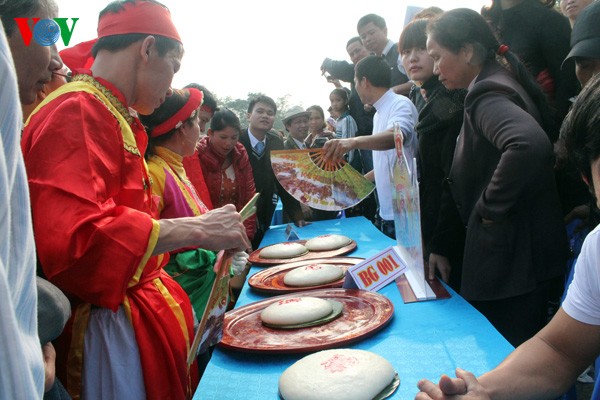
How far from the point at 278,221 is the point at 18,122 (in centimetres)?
530

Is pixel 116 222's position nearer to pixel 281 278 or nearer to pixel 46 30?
pixel 46 30

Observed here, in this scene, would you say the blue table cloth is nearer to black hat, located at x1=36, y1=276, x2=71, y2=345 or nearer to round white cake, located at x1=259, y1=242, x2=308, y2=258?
black hat, located at x1=36, y1=276, x2=71, y2=345

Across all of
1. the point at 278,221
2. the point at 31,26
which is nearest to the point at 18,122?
the point at 31,26

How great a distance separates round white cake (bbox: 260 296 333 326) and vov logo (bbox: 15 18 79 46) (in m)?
0.94

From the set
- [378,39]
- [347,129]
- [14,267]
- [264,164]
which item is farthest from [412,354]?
[347,129]

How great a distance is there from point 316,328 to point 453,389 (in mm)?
506

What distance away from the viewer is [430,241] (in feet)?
6.99

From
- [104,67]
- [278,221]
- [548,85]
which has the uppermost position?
[104,67]

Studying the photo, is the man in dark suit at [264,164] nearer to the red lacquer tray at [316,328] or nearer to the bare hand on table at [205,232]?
the red lacquer tray at [316,328]

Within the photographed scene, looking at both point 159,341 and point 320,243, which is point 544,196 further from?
point 159,341

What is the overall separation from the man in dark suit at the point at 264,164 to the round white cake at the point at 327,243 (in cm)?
129

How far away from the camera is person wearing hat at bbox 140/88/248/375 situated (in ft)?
6.50

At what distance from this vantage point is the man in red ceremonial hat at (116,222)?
1.14 m

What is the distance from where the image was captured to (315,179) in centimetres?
Result: 267
